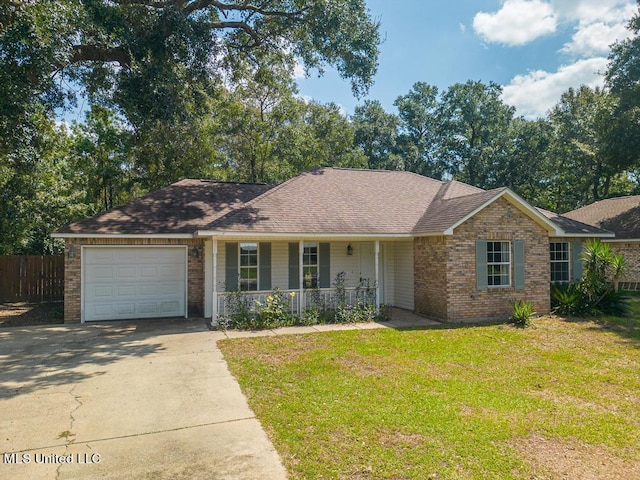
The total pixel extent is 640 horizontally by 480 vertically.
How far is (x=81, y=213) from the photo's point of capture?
19250 millimetres

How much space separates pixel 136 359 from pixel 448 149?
112ft

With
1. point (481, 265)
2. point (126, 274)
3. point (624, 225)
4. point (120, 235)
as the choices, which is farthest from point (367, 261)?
point (624, 225)

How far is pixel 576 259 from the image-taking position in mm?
14914

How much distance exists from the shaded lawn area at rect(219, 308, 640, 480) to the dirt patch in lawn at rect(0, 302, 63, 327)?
267 inches

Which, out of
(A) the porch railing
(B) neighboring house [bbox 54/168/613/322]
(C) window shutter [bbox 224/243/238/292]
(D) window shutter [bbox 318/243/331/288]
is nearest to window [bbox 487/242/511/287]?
(B) neighboring house [bbox 54/168/613/322]

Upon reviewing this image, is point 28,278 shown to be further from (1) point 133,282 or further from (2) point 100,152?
(2) point 100,152

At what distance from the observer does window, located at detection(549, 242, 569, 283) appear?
1499cm

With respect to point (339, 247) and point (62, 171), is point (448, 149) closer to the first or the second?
point (339, 247)

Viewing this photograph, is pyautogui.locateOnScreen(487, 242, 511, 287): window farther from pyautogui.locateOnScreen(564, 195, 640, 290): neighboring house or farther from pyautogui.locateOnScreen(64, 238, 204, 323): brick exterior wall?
pyautogui.locateOnScreen(564, 195, 640, 290): neighboring house

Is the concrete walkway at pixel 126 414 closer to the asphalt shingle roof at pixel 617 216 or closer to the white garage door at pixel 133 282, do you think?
the white garage door at pixel 133 282

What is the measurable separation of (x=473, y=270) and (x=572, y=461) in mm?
7967

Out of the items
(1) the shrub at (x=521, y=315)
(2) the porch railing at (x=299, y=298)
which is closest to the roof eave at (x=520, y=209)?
(1) the shrub at (x=521, y=315)

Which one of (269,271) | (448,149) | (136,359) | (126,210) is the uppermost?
(448,149)

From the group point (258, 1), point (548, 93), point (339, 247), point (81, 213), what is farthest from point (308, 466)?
point (548, 93)
